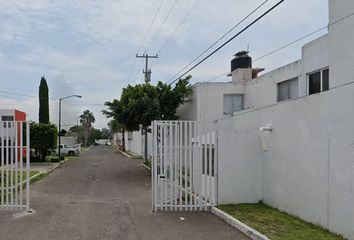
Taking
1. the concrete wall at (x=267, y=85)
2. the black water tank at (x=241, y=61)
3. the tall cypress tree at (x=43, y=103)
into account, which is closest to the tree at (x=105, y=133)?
the tall cypress tree at (x=43, y=103)

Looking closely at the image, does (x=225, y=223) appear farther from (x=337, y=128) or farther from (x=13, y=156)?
(x=13, y=156)

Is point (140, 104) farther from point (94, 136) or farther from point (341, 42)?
point (94, 136)

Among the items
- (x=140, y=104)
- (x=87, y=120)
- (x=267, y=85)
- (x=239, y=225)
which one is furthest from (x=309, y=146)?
(x=87, y=120)

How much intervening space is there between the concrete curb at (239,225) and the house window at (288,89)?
8348mm

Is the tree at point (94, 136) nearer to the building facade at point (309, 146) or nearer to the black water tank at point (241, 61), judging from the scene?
the black water tank at point (241, 61)

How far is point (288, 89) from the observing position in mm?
19938

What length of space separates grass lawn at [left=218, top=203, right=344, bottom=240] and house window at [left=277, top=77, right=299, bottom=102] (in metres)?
7.53

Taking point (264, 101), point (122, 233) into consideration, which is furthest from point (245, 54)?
point (122, 233)

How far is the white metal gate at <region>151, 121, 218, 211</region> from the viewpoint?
13.3m

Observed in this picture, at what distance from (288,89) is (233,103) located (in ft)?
19.2

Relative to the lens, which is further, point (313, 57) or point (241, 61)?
point (241, 61)

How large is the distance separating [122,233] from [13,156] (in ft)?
17.1

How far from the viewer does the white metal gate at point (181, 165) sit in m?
13.3

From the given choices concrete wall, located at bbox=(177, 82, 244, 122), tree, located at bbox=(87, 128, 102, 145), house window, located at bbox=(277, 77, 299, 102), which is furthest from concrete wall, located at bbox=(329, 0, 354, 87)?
tree, located at bbox=(87, 128, 102, 145)
